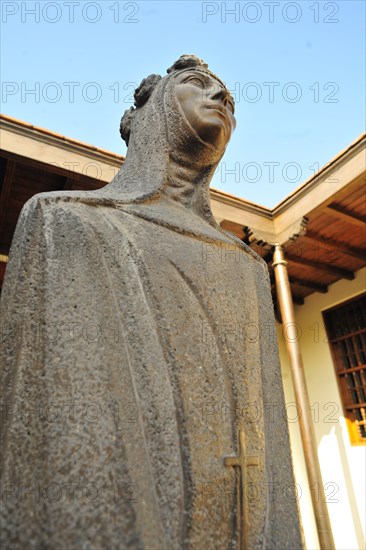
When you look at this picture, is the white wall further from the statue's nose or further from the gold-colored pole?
the statue's nose

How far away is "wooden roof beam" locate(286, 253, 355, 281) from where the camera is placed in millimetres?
7727

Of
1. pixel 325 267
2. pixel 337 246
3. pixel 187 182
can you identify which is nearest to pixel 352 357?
pixel 325 267

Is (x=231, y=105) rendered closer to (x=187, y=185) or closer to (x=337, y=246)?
(x=187, y=185)

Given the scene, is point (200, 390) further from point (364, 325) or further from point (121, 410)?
point (364, 325)

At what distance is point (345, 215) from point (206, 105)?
5.08m

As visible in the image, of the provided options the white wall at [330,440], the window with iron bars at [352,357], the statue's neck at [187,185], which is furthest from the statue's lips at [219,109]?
the white wall at [330,440]

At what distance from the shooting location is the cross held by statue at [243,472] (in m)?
1.07

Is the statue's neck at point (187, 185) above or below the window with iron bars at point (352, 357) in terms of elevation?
below

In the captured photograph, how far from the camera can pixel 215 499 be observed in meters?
1.07

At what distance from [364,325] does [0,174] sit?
623cm

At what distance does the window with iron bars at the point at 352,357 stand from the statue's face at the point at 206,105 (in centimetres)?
670

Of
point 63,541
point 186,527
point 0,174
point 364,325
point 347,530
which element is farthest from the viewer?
point 364,325

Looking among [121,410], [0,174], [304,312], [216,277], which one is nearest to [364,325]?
[304,312]

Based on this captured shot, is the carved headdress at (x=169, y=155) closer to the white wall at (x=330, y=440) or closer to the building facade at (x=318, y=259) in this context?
the building facade at (x=318, y=259)
